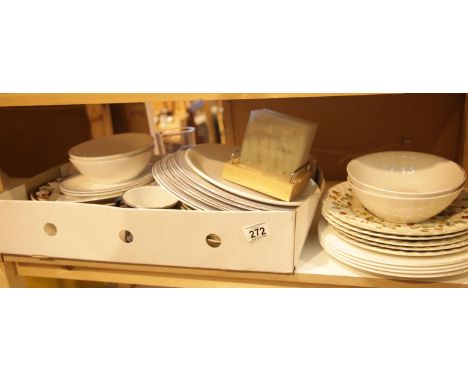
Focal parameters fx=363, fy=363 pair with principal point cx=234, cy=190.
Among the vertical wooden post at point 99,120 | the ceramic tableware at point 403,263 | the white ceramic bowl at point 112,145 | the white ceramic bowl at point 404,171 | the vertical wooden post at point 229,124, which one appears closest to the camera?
the ceramic tableware at point 403,263

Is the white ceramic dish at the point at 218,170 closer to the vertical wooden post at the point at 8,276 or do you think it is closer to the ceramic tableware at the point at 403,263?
the ceramic tableware at the point at 403,263

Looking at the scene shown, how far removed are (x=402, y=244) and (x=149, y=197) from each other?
52 centimetres

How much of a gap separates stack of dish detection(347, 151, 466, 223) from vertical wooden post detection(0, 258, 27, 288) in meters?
0.75

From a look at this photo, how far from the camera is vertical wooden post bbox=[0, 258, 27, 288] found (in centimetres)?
81

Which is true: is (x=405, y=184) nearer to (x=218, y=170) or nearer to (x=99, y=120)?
(x=218, y=170)

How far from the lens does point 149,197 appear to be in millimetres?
811

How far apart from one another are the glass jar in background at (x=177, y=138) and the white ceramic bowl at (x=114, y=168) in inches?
8.9

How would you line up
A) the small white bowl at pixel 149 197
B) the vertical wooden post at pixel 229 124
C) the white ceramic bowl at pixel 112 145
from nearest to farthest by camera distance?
the small white bowl at pixel 149 197
the white ceramic bowl at pixel 112 145
the vertical wooden post at pixel 229 124

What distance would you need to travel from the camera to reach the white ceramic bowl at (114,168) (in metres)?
0.81

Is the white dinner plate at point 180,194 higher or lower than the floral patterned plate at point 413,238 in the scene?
higher

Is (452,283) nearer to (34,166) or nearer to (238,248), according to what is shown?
(238,248)

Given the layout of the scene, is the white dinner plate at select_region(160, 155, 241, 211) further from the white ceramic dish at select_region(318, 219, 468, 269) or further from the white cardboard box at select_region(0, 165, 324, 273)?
the white ceramic dish at select_region(318, 219, 468, 269)

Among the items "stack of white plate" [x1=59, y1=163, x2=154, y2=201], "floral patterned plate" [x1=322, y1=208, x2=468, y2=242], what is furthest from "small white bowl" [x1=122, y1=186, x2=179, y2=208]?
"floral patterned plate" [x1=322, y1=208, x2=468, y2=242]

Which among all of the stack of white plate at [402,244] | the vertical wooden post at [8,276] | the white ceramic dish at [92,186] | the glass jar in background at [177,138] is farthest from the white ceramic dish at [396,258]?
the vertical wooden post at [8,276]
